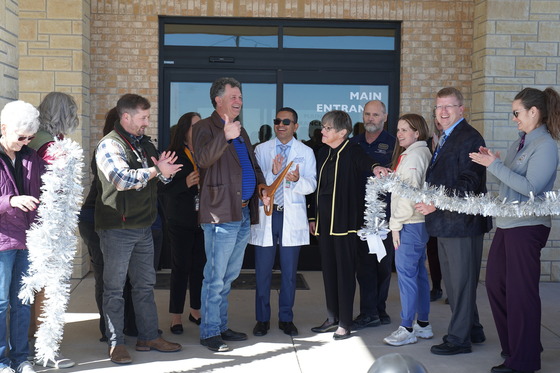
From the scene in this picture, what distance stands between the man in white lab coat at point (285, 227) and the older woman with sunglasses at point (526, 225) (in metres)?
1.64

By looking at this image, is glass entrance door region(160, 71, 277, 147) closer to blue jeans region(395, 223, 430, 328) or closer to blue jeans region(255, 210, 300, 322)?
blue jeans region(255, 210, 300, 322)

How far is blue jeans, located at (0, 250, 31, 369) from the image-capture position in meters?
4.45

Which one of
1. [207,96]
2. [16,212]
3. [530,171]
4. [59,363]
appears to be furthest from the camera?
[207,96]

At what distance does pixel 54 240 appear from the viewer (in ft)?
15.0

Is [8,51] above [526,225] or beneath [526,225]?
above

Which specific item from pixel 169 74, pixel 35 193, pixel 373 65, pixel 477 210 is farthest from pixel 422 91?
pixel 35 193

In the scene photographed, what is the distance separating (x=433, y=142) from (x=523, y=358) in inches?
103

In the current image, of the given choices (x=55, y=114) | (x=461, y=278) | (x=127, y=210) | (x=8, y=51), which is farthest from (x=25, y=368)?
(x=461, y=278)

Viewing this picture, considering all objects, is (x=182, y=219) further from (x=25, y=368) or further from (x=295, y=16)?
(x=295, y=16)

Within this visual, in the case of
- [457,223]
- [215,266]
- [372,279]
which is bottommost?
[372,279]

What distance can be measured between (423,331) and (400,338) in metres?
0.34

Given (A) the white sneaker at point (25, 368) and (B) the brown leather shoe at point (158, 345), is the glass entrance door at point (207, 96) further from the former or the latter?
(A) the white sneaker at point (25, 368)

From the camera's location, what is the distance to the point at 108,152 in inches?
191

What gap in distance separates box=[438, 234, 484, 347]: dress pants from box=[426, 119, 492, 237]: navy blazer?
91mm
